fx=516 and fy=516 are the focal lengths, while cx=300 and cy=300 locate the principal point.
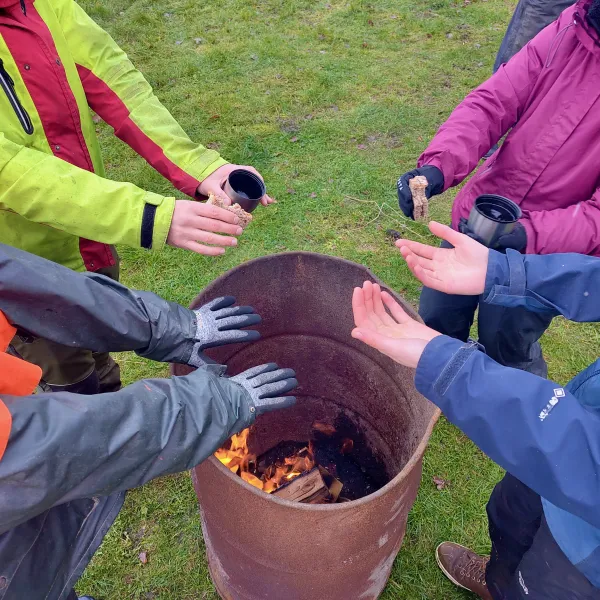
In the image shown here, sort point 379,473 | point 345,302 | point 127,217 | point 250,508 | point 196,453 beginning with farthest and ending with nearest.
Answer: point 379,473
point 345,302
point 127,217
point 250,508
point 196,453

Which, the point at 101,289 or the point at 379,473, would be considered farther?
the point at 379,473

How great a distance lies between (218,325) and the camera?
2.03 meters

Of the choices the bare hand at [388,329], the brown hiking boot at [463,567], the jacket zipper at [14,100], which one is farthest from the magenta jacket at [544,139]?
the jacket zipper at [14,100]

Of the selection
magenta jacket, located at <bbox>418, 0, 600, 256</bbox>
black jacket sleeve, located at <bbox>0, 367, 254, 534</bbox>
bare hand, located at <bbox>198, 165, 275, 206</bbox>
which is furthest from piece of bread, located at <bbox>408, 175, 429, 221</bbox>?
black jacket sleeve, located at <bbox>0, 367, 254, 534</bbox>

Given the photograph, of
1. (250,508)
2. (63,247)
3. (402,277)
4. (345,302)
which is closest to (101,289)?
(63,247)

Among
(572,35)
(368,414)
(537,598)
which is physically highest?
(572,35)

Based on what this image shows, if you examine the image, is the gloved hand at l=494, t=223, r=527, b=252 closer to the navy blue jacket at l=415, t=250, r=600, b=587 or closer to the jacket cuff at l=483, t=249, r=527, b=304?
the jacket cuff at l=483, t=249, r=527, b=304

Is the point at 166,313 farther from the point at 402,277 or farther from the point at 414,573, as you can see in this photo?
the point at 402,277

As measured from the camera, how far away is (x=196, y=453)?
4.94 ft

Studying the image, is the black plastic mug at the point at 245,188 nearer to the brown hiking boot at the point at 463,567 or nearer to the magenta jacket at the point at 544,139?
the magenta jacket at the point at 544,139

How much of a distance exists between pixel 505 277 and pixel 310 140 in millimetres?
3543

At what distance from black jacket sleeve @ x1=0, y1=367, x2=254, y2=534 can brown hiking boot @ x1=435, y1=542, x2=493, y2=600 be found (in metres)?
1.73

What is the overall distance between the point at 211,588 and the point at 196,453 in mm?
1573

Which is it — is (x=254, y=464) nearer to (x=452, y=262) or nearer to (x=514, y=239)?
(x=452, y=262)
